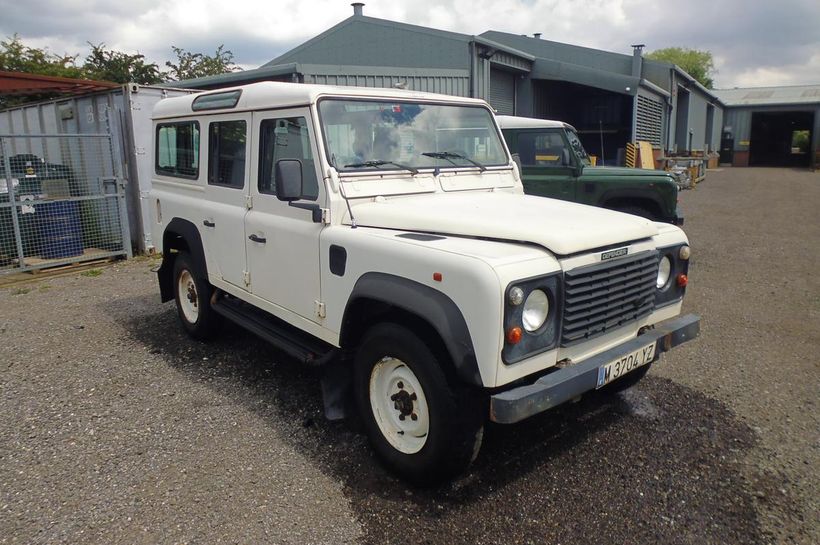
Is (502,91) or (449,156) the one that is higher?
(502,91)

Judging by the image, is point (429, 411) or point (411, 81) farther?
point (411, 81)

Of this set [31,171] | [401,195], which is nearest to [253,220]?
[401,195]

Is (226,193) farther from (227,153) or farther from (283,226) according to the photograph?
(283,226)

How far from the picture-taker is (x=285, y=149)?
397cm

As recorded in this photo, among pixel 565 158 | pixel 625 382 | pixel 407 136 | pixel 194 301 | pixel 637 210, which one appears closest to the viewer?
pixel 407 136

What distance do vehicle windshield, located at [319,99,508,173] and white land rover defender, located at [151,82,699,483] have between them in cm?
1

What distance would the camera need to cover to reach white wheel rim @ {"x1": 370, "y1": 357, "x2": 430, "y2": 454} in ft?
10.1

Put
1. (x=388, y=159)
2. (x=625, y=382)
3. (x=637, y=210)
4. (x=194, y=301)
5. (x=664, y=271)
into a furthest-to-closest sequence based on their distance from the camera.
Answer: (x=637, y=210)
(x=194, y=301)
(x=625, y=382)
(x=388, y=159)
(x=664, y=271)

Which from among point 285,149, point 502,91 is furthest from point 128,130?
point 502,91

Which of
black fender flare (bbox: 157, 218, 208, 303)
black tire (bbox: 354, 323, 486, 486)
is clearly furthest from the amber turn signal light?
black fender flare (bbox: 157, 218, 208, 303)

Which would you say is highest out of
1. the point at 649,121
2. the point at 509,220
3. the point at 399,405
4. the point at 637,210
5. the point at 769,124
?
the point at 769,124

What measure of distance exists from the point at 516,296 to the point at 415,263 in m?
0.56

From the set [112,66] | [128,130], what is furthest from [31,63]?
[128,130]

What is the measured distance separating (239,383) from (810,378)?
4.34m
